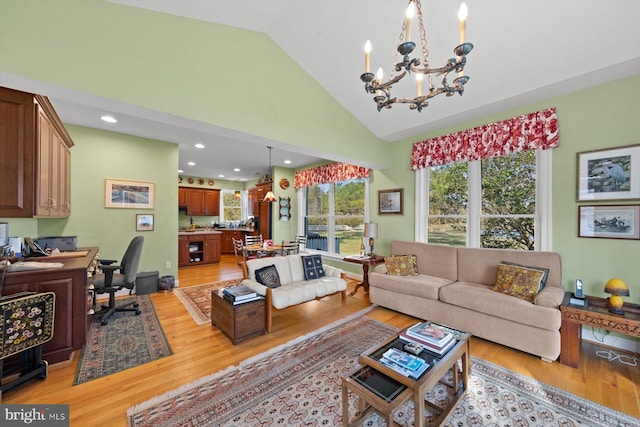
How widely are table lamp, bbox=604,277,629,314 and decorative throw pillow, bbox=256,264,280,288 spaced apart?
3401 mm

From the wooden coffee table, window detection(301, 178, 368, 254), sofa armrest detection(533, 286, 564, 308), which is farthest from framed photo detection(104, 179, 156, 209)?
sofa armrest detection(533, 286, 564, 308)

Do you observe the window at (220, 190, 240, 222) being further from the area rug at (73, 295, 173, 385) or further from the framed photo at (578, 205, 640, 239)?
the framed photo at (578, 205, 640, 239)

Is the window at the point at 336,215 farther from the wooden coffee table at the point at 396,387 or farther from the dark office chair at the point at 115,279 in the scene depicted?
the dark office chair at the point at 115,279

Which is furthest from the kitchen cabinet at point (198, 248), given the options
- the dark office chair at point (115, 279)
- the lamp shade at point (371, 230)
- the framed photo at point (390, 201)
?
the framed photo at point (390, 201)

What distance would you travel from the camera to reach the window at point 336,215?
5.54 metres

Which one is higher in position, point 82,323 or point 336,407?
point 82,323

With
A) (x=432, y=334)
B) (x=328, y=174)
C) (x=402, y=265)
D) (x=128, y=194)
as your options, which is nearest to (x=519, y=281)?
(x=402, y=265)

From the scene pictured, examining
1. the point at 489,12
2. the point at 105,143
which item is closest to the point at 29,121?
the point at 105,143

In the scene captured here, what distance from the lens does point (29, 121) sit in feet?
7.13

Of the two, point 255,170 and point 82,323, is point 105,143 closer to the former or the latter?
point 82,323

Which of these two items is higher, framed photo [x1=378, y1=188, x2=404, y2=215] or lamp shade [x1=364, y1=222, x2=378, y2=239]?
framed photo [x1=378, y1=188, x2=404, y2=215]

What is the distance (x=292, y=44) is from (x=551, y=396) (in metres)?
4.18

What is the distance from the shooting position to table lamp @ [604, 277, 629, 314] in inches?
89.3

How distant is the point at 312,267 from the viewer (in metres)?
3.75
